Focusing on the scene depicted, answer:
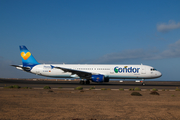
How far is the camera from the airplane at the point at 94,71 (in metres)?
36.9

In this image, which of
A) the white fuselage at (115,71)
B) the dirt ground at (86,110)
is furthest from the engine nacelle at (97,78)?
the dirt ground at (86,110)

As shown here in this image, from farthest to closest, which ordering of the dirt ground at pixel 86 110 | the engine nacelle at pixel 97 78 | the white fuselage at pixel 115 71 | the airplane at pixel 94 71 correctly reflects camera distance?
the white fuselage at pixel 115 71 → the airplane at pixel 94 71 → the engine nacelle at pixel 97 78 → the dirt ground at pixel 86 110

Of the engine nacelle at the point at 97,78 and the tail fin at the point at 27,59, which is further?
the tail fin at the point at 27,59

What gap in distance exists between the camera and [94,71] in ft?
124

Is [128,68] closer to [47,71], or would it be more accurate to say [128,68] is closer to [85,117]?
[47,71]

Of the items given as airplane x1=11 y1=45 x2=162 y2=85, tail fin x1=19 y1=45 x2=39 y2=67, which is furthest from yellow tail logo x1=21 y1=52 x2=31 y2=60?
airplane x1=11 y1=45 x2=162 y2=85

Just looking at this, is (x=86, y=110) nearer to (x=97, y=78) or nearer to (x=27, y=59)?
(x=97, y=78)

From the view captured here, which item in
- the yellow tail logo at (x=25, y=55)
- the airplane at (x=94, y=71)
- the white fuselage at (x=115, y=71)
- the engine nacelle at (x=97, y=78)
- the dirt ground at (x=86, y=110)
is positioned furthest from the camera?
the yellow tail logo at (x=25, y=55)

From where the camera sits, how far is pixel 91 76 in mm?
35969

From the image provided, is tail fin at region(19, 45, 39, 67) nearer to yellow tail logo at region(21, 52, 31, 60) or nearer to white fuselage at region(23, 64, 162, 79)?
yellow tail logo at region(21, 52, 31, 60)

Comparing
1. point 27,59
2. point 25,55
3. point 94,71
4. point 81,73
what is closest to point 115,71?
point 94,71

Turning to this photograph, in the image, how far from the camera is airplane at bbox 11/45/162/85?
36.9 meters

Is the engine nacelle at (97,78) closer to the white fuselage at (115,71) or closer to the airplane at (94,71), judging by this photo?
the airplane at (94,71)

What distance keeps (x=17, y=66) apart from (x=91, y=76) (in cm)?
1562
